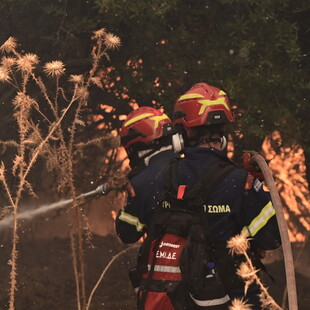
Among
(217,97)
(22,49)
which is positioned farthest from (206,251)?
(22,49)

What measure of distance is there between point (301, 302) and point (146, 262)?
5.19 metres

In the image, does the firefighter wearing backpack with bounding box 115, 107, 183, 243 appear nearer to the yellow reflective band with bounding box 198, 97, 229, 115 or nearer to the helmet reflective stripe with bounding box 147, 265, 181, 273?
the yellow reflective band with bounding box 198, 97, 229, 115

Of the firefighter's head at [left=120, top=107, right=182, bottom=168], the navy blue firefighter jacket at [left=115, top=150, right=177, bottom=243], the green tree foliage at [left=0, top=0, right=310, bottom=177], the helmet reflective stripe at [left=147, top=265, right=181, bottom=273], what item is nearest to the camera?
the helmet reflective stripe at [left=147, top=265, right=181, bottom=273]

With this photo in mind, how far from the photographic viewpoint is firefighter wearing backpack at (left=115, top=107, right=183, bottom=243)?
3.94m

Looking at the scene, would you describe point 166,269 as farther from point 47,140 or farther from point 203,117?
point 47,140

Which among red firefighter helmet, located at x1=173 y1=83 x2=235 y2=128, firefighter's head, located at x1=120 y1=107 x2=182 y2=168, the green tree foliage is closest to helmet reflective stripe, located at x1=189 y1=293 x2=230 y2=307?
red firefighter helmet, located at x1=173 y1=83 x2=235 y2=128

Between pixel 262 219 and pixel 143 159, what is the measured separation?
45.3 inches

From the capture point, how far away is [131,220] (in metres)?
4.01

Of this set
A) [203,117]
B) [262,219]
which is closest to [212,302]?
[262,219]

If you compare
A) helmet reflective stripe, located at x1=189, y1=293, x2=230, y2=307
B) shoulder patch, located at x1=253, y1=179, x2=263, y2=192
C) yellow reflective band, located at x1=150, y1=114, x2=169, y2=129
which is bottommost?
helmet reflective stripe, located at x1=189, y1=293, x2=230, y2=307

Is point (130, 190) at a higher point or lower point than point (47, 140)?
lower

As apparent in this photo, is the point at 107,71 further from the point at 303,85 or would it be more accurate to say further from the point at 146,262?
the point at 146,262

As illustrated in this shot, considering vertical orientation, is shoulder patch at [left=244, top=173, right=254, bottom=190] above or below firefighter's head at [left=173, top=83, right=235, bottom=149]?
below

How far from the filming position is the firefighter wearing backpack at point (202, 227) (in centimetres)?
353
